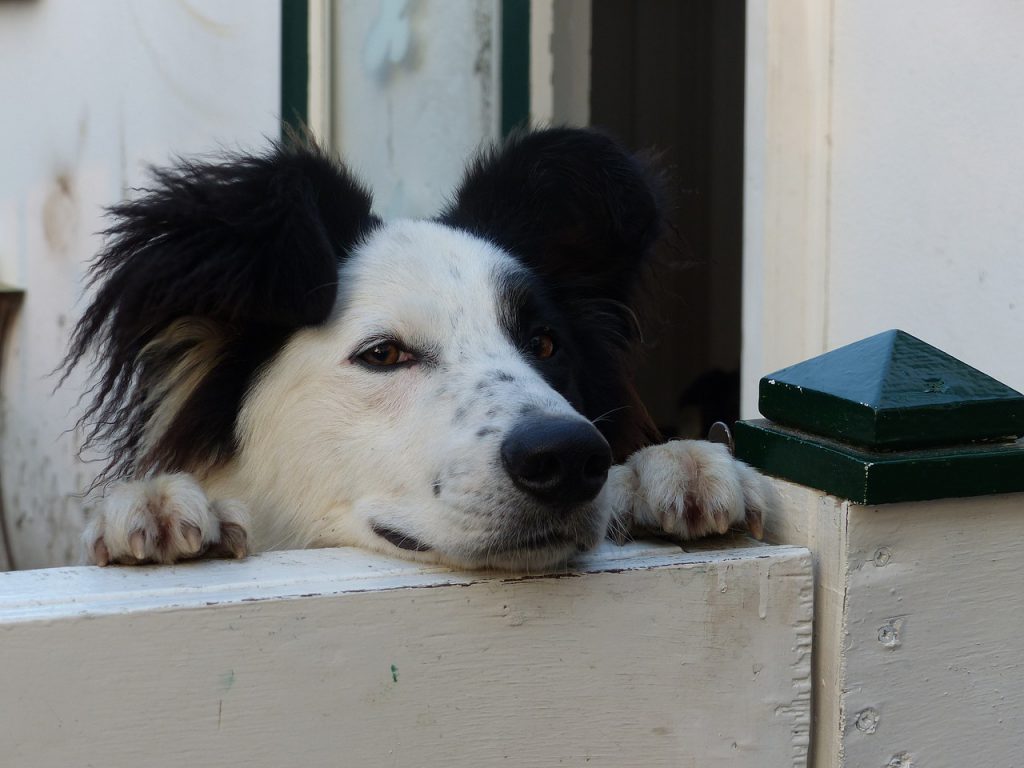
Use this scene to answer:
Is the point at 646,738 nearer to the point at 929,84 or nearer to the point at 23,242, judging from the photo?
the point at 929,84

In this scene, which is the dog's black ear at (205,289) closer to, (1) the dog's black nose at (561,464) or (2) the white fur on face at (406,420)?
(2) the white fur on face at (406,420)

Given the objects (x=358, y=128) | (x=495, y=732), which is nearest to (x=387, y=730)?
(x=495, y=732)

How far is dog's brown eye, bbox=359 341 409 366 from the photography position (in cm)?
191

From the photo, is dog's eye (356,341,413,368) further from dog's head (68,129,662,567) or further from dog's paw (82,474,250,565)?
dog's paw (82,474,250,565)

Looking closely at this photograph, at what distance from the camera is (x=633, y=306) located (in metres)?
2.49

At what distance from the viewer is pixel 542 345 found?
6.97ft

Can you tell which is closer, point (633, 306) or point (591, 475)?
point (591, 475)

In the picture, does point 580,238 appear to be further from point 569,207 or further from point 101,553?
point 101,553

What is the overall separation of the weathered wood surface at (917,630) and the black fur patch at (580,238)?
2.94 feet

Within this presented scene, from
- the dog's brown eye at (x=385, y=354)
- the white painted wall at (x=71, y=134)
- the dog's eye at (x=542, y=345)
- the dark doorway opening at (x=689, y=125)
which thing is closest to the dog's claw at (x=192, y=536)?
the dog's brown eye at (x=385, y=354)

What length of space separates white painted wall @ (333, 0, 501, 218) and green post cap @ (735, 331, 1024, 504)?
278 cm

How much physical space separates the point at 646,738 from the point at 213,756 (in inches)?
19.1

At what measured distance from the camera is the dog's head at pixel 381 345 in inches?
60.1

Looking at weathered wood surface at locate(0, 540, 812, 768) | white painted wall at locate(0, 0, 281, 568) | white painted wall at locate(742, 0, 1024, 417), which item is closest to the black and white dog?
weathered wood surface at locate(0, 540, 812, 768)
